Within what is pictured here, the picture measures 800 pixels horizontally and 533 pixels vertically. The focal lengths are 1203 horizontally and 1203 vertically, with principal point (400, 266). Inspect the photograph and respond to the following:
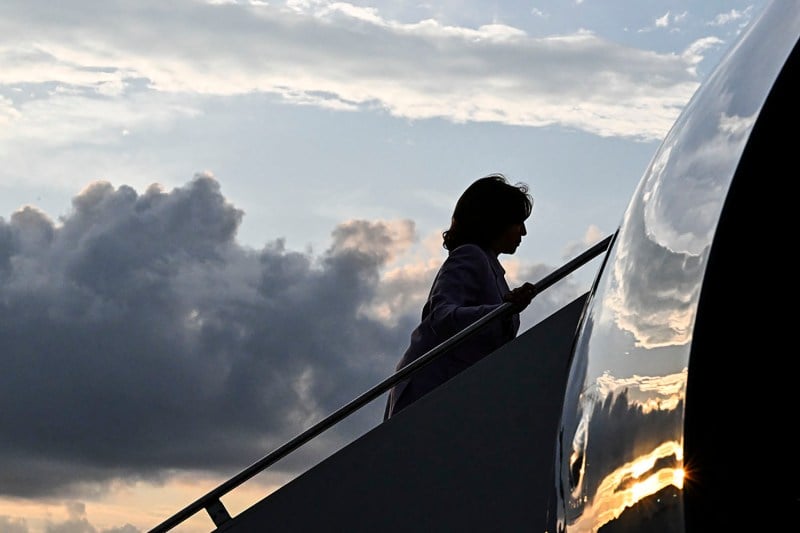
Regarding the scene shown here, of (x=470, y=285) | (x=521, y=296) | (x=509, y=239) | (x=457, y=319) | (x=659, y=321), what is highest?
(x=509, y=239)

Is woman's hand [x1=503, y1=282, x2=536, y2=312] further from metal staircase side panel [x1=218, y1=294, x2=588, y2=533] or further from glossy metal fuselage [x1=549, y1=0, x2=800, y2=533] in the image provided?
glossy metal fuselage [x1=549, y1=0, x2=800, y2=533]

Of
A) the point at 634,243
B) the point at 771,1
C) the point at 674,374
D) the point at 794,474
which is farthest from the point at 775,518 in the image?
the point at 771,1

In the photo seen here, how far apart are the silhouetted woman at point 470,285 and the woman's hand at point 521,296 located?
0.57 feet

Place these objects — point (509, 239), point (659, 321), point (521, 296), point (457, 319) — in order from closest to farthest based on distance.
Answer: point (659, 321) → point (521, 296) → point (457, 319) → point (509, 239)

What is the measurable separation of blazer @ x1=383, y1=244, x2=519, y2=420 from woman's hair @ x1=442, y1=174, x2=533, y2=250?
8 cm

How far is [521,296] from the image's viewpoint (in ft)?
15.1

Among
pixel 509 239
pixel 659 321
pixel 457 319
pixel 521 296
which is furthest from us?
pixel 509 239

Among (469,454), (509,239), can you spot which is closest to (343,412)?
(469,454)

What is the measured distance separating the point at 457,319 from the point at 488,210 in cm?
49

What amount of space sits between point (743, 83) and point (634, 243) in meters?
0.22

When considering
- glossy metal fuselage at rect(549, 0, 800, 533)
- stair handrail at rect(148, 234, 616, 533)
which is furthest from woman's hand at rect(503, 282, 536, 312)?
glossy metal fuselage at rect(549, 0, 800, 533)

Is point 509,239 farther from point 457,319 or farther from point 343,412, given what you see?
point 343,412

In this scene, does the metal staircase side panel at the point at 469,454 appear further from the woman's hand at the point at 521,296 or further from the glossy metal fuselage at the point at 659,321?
the glossy metal fuselage at the point at 659,321

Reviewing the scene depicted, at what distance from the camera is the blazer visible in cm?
489
